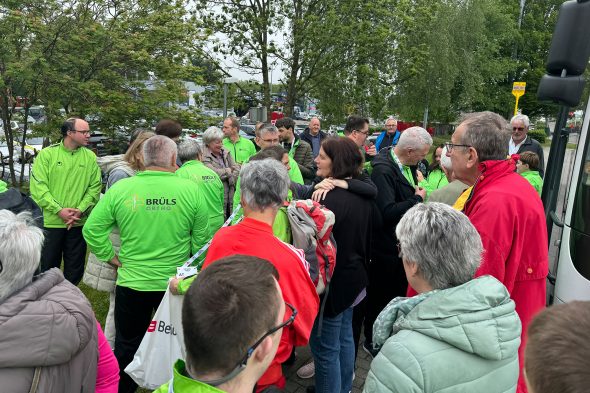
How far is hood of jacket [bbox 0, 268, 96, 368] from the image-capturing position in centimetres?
156

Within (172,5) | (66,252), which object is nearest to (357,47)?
(172,5)

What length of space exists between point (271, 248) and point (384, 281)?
6.58 ft

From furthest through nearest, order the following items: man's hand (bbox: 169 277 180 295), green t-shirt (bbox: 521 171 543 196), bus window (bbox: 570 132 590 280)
Result: 1. green t-shirt (bbox: 521 171 543 196)
2. bus window (bbox: 570 132 590 280)
3. man's hand (bbox: 169 277 180 295)

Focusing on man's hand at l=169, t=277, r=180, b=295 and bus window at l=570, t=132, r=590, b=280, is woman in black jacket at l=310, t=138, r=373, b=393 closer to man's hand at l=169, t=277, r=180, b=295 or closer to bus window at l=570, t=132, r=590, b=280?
man's hand at l=169, t=277, r=180, b=295

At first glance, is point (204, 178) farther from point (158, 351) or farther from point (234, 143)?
point (234, 143)

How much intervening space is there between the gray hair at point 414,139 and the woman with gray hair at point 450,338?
2068 millimetres

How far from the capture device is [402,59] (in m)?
13.5

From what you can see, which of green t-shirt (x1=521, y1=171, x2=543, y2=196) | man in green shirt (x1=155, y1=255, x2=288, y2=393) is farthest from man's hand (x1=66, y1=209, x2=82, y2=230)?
green t-shirt (x1=521, y1=171, x2=543, y2=196)

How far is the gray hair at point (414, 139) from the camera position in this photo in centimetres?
371

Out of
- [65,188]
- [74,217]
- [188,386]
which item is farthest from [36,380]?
[65,188]

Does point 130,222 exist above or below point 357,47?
below

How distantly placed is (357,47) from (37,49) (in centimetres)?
758

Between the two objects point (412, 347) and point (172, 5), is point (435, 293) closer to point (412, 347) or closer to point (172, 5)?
point (412, 347)

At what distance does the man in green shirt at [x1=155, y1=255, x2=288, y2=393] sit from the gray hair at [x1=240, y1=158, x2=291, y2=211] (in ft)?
3.33
